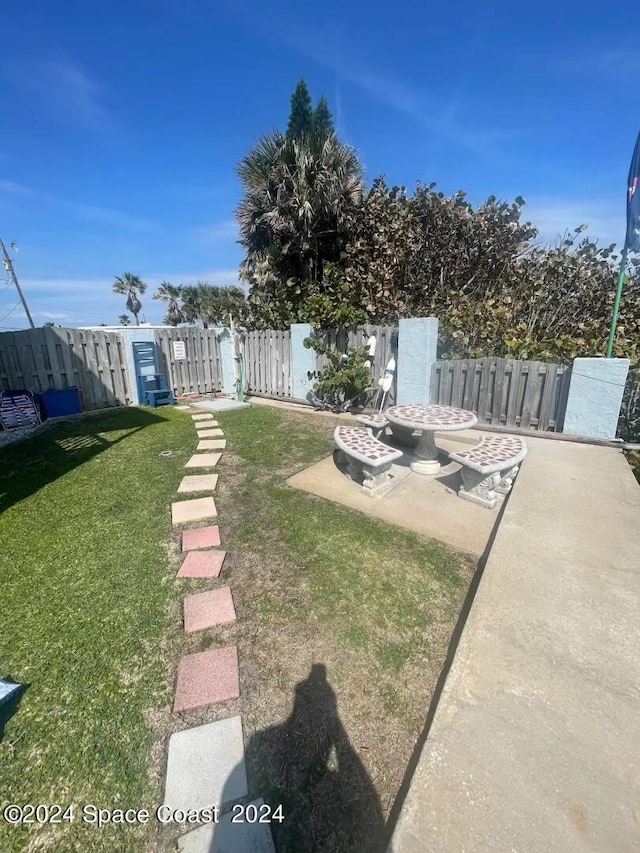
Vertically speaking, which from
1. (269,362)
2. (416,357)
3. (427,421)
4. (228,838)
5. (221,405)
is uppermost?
(416,357)

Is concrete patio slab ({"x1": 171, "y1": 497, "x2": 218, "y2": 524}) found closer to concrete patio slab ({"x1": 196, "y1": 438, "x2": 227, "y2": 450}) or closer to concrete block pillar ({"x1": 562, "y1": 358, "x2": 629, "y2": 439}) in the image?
concrete patio slab ({"x1": 196, "y1": 438, "x2": 227, "y2": 450})

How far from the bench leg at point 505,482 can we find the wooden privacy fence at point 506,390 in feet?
6.59

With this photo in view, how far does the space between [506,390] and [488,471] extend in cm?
276

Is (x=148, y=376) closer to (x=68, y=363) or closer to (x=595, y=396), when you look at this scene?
(x=68, y=363)

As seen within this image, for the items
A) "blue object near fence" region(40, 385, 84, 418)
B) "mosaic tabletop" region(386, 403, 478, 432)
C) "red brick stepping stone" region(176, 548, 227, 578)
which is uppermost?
"mosaic tabletop" region(386, 403, 478, 432)

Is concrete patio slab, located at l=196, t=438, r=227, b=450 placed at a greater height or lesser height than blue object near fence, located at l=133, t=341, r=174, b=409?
lesser

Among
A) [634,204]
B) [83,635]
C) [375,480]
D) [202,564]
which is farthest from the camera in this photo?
[634,204]

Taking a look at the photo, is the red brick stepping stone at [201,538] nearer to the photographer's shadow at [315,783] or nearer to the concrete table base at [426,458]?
the photographer's shadow at [315,783]

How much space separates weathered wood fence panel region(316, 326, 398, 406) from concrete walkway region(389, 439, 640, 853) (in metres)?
4.26

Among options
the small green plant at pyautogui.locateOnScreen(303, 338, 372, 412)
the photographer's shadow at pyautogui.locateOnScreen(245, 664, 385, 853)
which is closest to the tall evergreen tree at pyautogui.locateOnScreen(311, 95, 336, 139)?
the small green plant at pyautogui.locateOnScreen(303, 338, 372, 412)

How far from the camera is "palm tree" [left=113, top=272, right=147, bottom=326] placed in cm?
3969

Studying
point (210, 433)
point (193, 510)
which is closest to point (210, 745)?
point (193, 510)

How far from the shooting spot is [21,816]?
47.6 inches

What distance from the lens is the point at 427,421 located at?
145 inches
